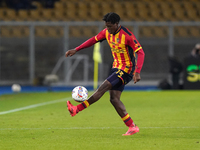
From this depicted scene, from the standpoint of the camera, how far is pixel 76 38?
65.2ft

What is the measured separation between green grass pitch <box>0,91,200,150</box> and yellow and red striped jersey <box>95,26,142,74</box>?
1071mm

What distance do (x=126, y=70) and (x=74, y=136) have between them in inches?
50.7

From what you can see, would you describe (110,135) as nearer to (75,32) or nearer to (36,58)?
(36,58)

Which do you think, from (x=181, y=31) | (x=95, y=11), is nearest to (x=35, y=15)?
(x=95, y=11)

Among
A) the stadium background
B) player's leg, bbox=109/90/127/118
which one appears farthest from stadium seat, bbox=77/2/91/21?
player's leg, bbox=109/90/127/118

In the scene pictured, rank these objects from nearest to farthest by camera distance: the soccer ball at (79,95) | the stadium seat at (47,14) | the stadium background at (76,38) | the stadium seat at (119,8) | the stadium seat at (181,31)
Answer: the soccer ball at (79,95), the stadium background at (76,38), the stadium seat at (181,31), the stadium seat at (47,14), the stadium seat at (119,8)

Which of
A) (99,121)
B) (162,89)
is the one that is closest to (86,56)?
(162,89)

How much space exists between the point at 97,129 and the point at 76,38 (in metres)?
13.0

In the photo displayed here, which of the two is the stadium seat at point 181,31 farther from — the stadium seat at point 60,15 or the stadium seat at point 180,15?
the stadium seat at point 60,15

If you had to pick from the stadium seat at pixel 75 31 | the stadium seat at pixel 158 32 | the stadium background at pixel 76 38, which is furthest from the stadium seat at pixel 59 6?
the stadium seat at pixel 158 32

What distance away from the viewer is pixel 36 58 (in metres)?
19.5

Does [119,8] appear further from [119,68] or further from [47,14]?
[119,68]

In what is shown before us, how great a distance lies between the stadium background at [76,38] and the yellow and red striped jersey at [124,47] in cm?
1186

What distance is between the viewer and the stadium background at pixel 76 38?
18.9 meters
